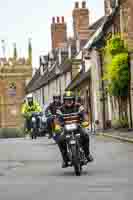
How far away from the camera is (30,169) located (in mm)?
16719

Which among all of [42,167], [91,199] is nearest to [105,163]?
[42,167]

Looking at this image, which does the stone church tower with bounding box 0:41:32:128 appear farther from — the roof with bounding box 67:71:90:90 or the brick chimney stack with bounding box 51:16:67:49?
the roof with bounding box 67:71:90:90

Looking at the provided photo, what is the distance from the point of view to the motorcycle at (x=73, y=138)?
49.0ft

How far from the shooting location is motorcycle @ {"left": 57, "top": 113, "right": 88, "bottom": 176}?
1493 cm

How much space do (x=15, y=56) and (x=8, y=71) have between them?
944cm

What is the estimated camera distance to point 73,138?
1506 cm

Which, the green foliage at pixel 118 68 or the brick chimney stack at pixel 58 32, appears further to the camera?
the brick chimney stack at pixel 58 32

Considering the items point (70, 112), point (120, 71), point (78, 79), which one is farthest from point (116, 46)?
point (70, 112)

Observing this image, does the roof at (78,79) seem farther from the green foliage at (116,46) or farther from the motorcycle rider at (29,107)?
the motorcycle rider at (29,107)

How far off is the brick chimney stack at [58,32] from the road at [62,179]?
64891 millimetres

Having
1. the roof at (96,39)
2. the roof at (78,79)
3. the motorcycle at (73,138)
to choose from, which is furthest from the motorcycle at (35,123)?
the roof at (78,79)

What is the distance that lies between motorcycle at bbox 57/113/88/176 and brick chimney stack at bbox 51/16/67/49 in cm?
6908

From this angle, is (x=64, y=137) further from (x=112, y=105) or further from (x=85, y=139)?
(x=112, y=105)

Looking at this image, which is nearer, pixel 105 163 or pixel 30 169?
pixel 30 169
